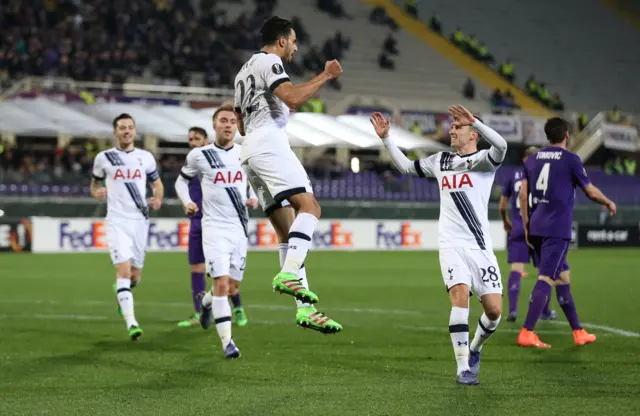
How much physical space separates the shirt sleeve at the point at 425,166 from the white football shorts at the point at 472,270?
694 mm

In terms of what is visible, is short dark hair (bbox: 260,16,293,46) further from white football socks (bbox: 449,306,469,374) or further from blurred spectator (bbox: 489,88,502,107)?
blurred spectator (bbox: 489,88,502,107)

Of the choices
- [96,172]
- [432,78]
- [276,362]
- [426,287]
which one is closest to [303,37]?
[432,78]

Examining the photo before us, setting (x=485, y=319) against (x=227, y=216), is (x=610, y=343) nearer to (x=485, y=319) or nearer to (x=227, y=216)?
(x=485, y=319)

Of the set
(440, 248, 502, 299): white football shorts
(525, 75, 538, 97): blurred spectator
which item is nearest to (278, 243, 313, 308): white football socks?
(440, 248, 502, 299): white football shorts

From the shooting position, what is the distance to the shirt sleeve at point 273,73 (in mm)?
7383

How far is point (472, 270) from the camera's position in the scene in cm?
855

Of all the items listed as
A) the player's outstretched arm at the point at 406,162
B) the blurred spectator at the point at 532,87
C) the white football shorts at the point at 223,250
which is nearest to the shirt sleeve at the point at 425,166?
the player's outstretched arm at the point at 406,162

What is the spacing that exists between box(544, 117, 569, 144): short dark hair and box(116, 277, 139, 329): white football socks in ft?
15.7

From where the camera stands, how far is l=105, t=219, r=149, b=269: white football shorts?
458 inches

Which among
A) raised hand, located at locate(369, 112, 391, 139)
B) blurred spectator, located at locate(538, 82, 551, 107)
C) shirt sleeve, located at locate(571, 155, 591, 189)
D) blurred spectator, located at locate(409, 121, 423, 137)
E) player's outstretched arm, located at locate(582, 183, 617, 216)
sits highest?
blurred spectator, located at locate(538, 82, 551, 107)

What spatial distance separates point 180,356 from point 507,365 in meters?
3.16

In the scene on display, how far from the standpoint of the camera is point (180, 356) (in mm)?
10195

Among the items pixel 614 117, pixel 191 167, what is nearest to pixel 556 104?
pixel 614 117

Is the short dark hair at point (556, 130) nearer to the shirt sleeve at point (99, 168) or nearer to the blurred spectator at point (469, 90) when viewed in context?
the shirt sleeve at point (99, 168)
